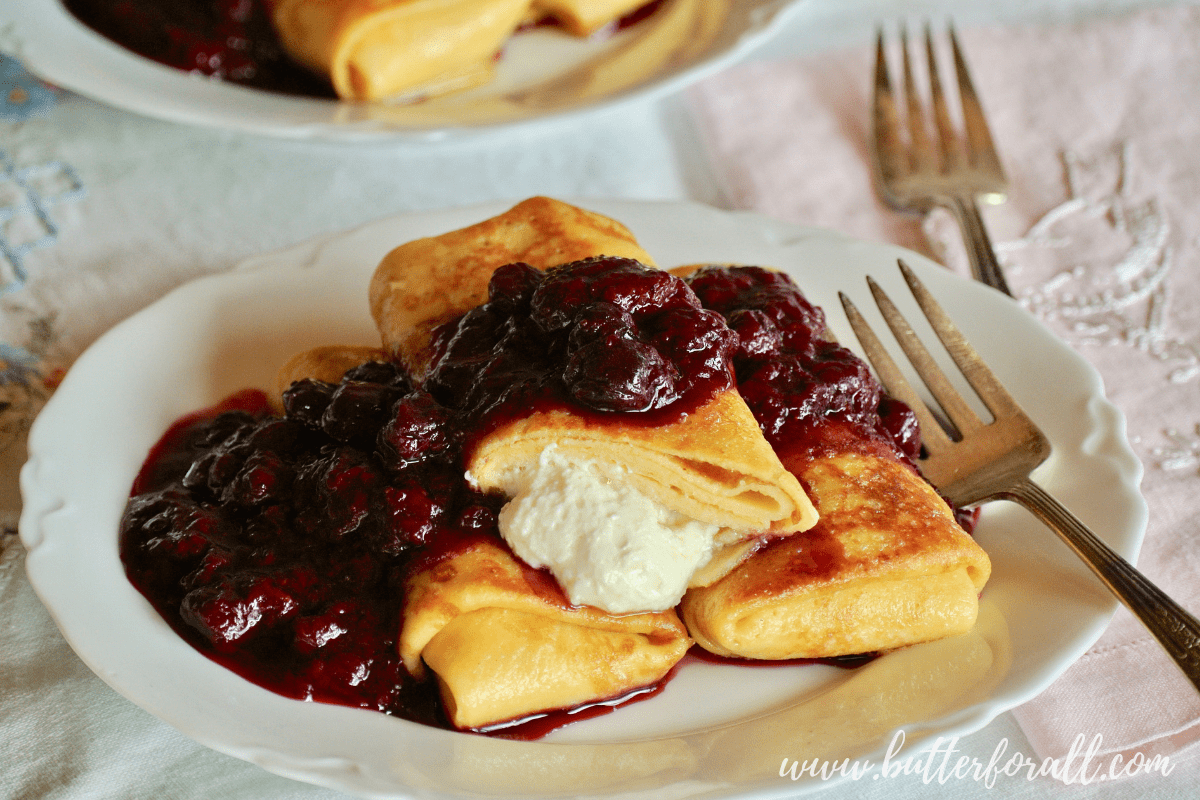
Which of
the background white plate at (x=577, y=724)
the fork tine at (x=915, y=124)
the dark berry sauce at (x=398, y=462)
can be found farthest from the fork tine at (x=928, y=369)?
the fork tine at (x=915, y=124)

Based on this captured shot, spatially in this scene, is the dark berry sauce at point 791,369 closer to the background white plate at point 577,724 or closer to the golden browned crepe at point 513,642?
the background white plate at point 577,724

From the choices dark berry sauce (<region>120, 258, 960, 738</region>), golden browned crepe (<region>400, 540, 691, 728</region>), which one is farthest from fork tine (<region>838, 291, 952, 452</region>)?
golden browned crepe (<region>400, 540, 691, 728</region>)

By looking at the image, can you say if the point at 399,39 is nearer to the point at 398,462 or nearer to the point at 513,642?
the point at 398,462

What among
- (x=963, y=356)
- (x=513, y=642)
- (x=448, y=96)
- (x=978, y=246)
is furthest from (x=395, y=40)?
(x=513, y=642)

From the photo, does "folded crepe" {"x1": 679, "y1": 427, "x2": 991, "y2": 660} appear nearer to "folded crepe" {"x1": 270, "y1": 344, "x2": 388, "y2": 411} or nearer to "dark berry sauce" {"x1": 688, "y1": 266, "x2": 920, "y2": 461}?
"dark berry sauce" {"x1": 688, "y1": 266, "x2": 920, "y2": 461}

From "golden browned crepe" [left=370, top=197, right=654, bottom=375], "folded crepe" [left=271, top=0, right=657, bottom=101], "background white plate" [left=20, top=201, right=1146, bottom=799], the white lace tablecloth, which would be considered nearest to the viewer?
"background white plate" [left=20, top=201, right=1146, bottom=799]

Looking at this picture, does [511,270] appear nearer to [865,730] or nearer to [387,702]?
[387,702]
